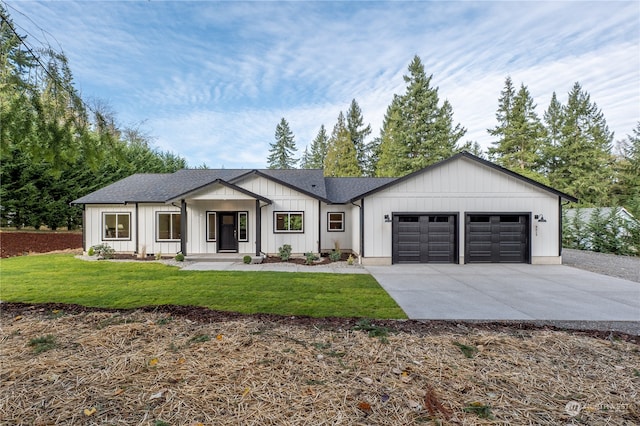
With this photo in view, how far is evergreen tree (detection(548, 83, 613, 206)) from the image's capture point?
26.6 metres

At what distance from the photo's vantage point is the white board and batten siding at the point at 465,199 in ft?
37.3

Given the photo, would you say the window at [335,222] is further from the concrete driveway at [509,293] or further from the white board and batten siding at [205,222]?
the concrete driveway at [509,293]

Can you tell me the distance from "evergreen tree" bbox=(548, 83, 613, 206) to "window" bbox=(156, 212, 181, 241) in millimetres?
32117

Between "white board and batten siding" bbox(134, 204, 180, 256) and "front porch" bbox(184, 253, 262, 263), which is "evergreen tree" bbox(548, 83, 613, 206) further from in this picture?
"white board and batten siding" bbox(134, 204, 180, 256)

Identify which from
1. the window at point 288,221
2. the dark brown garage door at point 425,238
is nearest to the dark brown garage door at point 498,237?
the dark brown garage door at point 425,238

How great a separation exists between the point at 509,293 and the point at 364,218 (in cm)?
549

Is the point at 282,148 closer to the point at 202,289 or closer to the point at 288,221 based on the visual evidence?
the point at 288,221

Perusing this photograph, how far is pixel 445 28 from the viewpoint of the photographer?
10.3 metres

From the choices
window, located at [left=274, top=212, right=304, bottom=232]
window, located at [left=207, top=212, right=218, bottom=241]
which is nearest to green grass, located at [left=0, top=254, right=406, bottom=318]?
window, located at [left=207, top=212, right=218, bottom=241]

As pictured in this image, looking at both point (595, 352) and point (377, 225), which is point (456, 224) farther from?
point (595, 352)

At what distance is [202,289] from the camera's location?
7051 millimetres

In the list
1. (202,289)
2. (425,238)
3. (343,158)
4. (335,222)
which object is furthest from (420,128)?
(202,289)

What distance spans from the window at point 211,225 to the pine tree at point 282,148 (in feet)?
104

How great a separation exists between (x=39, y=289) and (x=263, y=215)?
7572 millimetres
